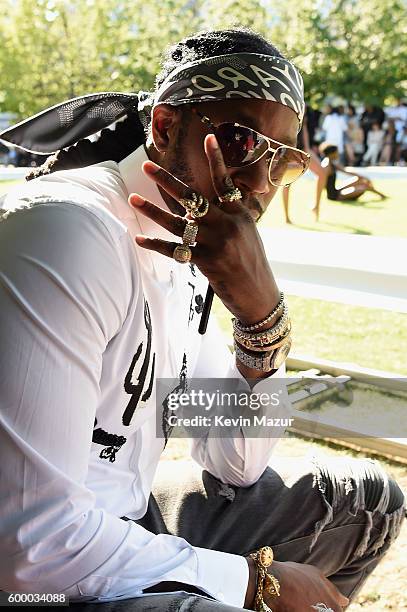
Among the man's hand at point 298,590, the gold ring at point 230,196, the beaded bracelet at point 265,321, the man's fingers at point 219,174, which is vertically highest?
the man's fingers at point 219,174

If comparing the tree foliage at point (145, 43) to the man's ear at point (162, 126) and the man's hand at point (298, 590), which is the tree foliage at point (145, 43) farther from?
the man's hand at point (298, 590)

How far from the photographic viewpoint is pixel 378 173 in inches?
657

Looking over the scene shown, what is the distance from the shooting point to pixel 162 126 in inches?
68.3

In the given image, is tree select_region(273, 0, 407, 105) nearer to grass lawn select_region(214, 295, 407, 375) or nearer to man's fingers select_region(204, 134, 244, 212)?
grass lawn select_region(214, 295, 407, 375)

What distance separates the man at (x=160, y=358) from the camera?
1.32 m

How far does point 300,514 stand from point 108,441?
0.71 metres

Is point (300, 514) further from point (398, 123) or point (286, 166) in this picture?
point (398, 123)

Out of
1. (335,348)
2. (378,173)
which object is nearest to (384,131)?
(378,173)

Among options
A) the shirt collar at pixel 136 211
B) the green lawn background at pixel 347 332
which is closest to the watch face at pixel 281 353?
the shirt collar at pixel 136 211

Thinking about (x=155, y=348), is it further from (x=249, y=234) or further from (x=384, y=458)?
(x=384, y=458)

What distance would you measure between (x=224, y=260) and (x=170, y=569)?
66 centimetres

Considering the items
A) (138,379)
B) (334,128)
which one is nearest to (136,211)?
(138,379)

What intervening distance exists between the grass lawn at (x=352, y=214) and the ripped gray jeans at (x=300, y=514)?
8005 millimetres

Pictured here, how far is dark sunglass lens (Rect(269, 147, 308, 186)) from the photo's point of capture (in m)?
1.76
